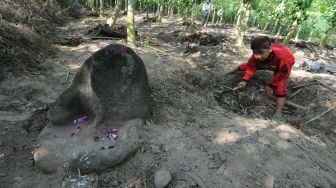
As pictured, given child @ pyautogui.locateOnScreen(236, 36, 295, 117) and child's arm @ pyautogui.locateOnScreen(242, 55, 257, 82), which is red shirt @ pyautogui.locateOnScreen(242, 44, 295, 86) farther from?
child's arm @ pyautogui.locateOnScreen(242, 55, 257, 82)

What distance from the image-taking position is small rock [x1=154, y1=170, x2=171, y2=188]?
304cm

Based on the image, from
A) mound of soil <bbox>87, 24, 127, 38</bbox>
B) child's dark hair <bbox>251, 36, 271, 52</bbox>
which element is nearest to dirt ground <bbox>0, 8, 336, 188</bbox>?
child's dark hair <bbox>251, 36, 271, 52</bbox>

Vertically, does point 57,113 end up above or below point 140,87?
below

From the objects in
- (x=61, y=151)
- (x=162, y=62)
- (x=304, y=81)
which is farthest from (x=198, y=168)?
(x=304, y=81)

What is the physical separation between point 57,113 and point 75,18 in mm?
11502

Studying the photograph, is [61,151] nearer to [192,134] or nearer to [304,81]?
[192,134]

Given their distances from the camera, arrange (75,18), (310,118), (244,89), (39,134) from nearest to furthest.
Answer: (39,134) → (310,118) → (244,89) → (75,18)

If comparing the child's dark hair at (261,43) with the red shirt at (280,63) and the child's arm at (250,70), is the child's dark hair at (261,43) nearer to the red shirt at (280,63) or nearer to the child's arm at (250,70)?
the red shirt at (280,63)

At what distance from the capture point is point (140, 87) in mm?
3863

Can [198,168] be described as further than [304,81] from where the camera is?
No

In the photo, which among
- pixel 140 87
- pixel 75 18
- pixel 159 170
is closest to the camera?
pixel 159 170

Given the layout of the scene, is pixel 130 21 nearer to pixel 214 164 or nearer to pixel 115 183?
pixel 214 164

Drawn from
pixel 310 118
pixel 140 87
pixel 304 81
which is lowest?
pixel 310 118

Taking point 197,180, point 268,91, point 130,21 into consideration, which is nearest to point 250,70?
point 268,91
